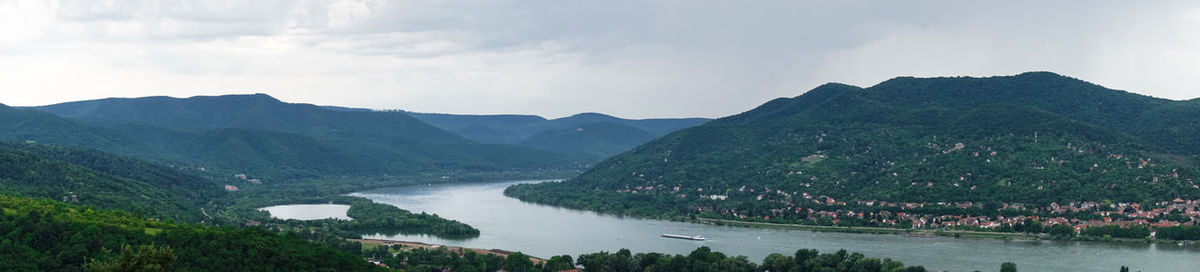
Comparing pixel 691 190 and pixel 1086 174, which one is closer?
pixel 1086 174

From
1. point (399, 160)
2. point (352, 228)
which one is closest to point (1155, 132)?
point (352, 228)

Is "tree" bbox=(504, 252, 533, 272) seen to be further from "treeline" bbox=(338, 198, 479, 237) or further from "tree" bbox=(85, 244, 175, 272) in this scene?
"tree" bbox=(85, 244, 175, 272)

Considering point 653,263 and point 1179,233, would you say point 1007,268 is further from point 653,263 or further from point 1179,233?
point 1179,233

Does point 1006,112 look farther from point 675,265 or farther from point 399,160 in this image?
point 399,160

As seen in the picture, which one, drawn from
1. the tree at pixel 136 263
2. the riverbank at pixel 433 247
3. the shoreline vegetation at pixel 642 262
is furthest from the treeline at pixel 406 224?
the tree at pixel 136 263

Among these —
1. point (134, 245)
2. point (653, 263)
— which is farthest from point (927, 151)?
point (134, 245)

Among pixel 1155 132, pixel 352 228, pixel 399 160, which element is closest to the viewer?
pixel 352 228
